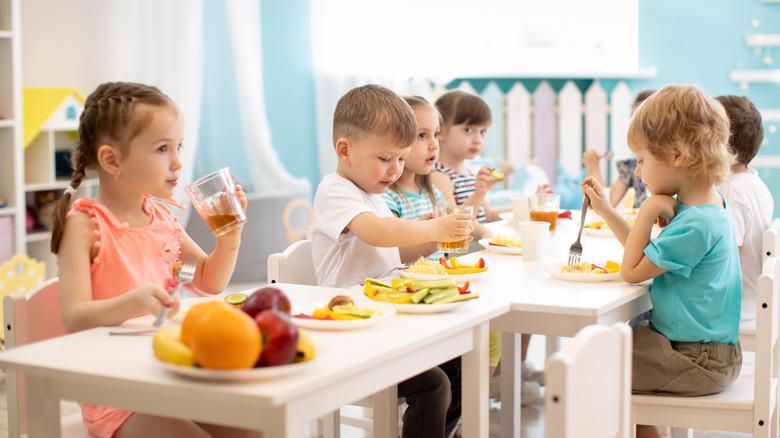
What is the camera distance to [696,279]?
1832mm

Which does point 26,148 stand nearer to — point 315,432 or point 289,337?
point 315,432

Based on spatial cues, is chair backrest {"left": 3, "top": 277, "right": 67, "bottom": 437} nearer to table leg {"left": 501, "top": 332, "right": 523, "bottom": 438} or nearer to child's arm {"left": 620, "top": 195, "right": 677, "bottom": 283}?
child's arm {"left": 620, "top": 195, "right": 677, "bottom": 283}

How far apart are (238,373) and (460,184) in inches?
80.2

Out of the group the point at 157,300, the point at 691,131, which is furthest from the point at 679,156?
the point at 157,300

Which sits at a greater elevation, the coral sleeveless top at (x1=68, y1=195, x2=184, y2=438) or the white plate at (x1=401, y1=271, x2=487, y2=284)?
the coral sleeveless top at (x1=68, y1=195, x2=184, y2=438)

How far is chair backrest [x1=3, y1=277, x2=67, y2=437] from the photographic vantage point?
1629 millimetres

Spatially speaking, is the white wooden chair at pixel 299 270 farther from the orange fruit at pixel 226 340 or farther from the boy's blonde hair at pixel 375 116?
the orange fruit at pixel 226 340

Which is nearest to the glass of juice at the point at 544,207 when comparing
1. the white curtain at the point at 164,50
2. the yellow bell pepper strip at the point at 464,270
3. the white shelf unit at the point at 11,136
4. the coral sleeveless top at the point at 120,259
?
the yellow bell pepper strip at the point at 464,270

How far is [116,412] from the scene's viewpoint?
153 cm

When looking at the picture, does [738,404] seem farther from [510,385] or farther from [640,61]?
[640,61]

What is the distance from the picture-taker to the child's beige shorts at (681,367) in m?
1.80

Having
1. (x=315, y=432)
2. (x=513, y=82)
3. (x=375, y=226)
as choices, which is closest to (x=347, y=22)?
(x=513, y=82)

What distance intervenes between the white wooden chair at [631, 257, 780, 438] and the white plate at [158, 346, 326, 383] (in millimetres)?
996

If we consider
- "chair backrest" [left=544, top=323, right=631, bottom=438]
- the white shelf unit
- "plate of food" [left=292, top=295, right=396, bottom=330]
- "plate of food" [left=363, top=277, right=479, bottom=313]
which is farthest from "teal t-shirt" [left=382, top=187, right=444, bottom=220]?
the white shelf unit
